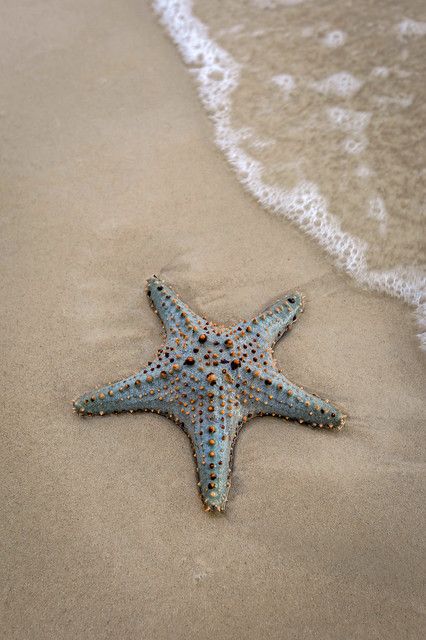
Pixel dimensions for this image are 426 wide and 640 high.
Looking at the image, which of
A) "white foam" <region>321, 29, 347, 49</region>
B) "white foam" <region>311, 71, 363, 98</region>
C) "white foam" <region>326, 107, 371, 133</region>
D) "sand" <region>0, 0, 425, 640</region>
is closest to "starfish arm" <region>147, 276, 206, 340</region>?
"sand" <region>0, 0, 425, 640</region>

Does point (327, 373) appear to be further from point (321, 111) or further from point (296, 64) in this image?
point (296, 64)

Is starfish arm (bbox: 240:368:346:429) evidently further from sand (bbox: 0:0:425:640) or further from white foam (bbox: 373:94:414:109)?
white foam (bbox: 373:94:414:109)

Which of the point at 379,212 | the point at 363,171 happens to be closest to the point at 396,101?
the point at 363,171

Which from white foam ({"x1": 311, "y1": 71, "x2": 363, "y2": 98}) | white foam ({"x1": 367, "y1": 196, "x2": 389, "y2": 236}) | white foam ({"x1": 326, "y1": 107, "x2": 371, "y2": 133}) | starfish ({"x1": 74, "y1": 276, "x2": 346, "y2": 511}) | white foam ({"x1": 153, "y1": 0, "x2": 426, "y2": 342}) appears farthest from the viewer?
white foam ({"x1": 311, "y1": 71, "x2": 363, "y2": 98})

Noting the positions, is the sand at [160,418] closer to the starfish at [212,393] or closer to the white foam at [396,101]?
the starfish at [212,393]

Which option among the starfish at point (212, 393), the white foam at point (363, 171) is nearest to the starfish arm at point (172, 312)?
the starfish at point (212, 393)

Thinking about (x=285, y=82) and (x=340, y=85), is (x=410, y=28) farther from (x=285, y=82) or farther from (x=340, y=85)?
(x=285, y=82)

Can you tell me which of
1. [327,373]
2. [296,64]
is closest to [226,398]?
[327,373]
